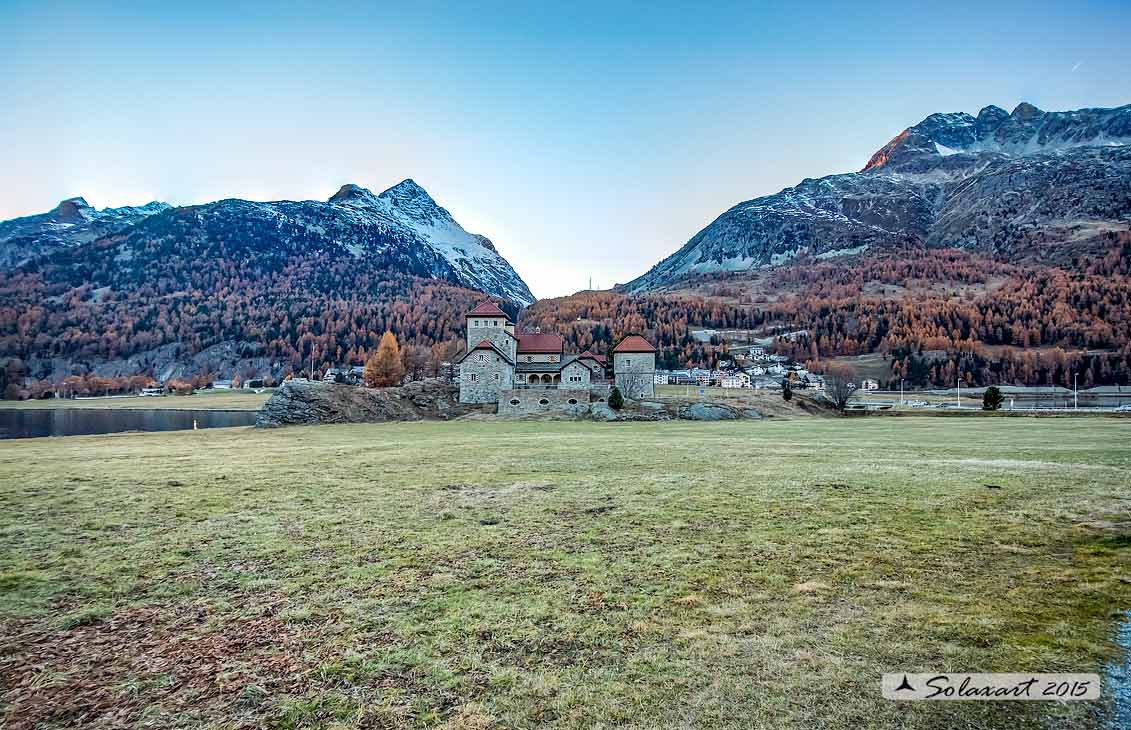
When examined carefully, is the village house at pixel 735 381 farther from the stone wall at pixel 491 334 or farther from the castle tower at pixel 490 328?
the castle tower at pixel 490 328

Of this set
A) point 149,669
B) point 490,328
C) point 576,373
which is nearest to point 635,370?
point 576,373

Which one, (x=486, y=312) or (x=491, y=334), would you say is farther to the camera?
(x=486, y=312)

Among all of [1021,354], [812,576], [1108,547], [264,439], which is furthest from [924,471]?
[1021,354]

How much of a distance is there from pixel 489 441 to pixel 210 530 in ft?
76.0

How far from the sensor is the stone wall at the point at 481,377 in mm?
73250

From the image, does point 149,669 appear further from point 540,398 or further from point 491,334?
point 491,334

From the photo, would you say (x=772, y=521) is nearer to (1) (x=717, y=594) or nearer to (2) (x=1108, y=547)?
(1) (x=717, y=594)

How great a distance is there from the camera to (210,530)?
1309 cm

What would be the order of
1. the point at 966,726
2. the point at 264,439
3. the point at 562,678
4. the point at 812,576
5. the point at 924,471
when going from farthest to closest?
the point at 264,439 → the point at 924,471 → the point at 812,576 → the point at 562,678 → the point at 966,726

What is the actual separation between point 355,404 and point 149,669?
2302 inches

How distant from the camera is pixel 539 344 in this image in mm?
81938

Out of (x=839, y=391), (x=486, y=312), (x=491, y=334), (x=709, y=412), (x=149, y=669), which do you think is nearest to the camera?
(x=149, y=669)

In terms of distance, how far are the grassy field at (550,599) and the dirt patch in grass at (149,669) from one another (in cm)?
4

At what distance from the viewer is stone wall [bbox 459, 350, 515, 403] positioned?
240 ft
